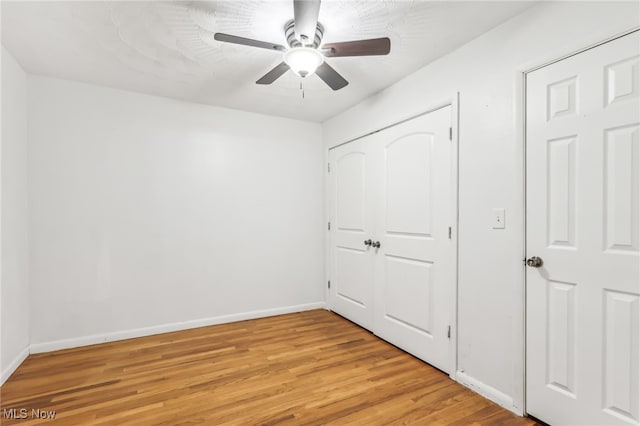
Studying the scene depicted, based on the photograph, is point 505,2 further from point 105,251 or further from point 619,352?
point 105,251

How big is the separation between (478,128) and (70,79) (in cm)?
353

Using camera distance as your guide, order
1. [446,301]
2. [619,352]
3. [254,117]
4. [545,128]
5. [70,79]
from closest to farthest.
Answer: [619,352] → [545,128] → [446,301] → [70,79] → [254,117]

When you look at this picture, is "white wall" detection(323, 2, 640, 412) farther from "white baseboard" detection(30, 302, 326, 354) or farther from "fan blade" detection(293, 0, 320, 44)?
"white baseboard" detection(30, 302, 326, 354)

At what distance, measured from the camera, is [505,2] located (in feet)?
5.92

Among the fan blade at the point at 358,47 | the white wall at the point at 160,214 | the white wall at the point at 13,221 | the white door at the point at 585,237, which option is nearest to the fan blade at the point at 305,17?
the fan blade at the point at 358,47

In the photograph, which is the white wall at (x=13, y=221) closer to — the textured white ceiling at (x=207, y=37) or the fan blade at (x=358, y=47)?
the textured white ceiling at (x=207, y=37)

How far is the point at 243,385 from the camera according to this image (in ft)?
7.30

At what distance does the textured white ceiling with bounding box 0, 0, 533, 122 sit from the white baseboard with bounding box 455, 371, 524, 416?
7.88 ft

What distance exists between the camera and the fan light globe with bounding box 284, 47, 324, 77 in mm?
1812

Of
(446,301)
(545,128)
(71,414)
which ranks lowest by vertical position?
(71,414)

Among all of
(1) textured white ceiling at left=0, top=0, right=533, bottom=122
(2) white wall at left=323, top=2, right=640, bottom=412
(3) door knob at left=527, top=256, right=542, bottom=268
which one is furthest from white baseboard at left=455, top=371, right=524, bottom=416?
(1) textured white ceiling at left=0, top=0, right=533, bottom=122

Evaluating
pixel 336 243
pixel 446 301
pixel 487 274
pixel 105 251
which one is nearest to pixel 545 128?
pixel 487 274

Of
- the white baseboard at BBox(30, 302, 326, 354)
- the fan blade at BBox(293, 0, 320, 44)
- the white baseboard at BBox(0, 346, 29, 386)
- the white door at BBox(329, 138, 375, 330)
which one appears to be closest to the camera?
the fan blade at BBox(293, 0, 320, 44)

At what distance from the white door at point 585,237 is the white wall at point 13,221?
3.65 meters
